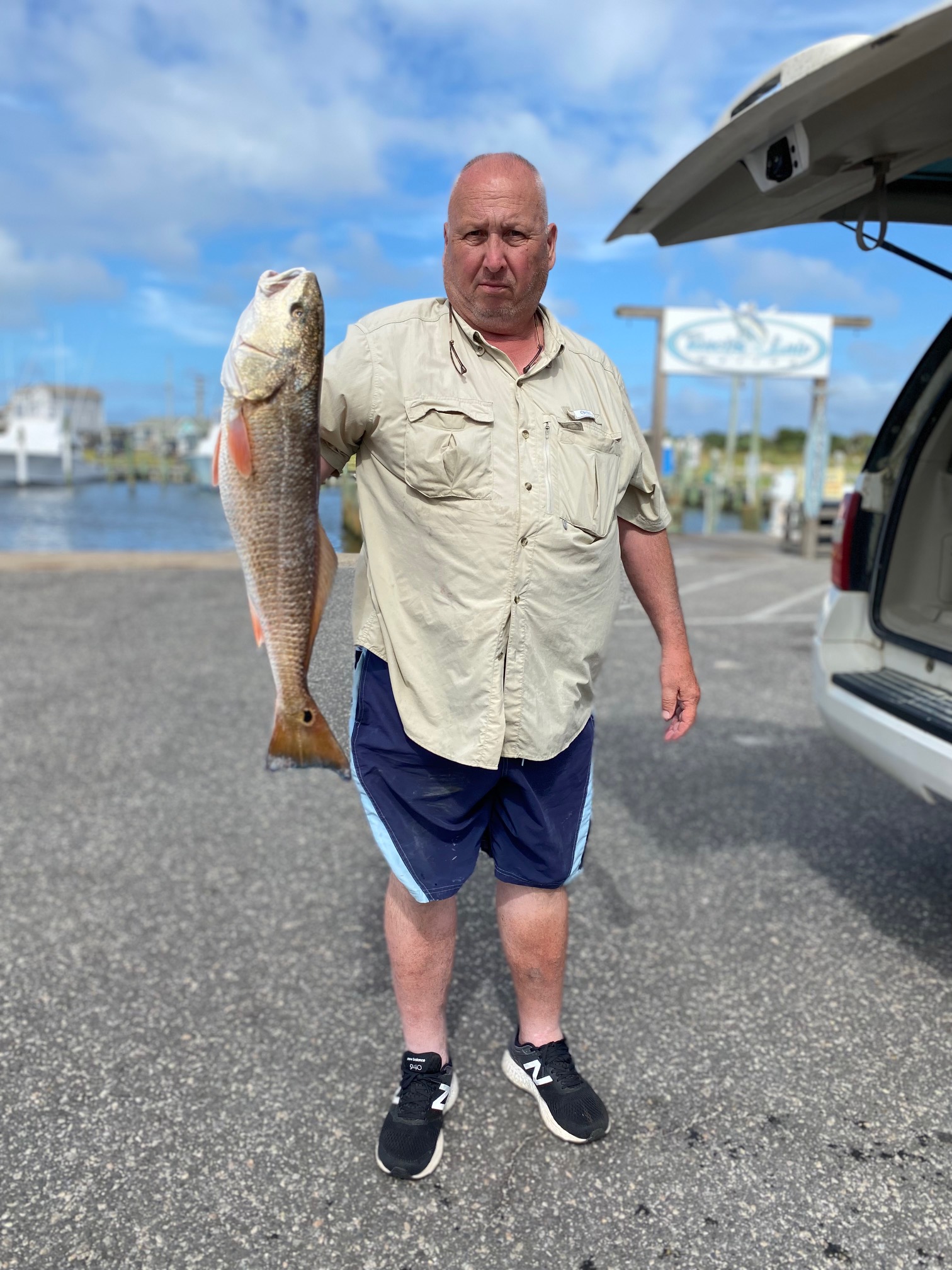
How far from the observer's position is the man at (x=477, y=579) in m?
2.07

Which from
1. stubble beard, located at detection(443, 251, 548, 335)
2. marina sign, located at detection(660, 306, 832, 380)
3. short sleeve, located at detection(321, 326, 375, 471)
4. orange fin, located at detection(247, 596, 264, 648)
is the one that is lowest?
orange fin, located at detection(247, 596, 264, 648)

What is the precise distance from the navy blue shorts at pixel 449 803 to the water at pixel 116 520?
46cm

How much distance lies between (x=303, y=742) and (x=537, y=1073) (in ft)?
3.52

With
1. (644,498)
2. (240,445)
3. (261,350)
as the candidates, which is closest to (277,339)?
(261,350)

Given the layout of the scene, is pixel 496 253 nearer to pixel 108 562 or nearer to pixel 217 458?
pixel 217 458

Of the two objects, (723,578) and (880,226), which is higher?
(880,226)

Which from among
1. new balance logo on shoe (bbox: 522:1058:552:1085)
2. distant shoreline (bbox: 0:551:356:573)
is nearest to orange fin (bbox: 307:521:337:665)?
new balance logo on shoe (bbox: 522:1058:552:1085)

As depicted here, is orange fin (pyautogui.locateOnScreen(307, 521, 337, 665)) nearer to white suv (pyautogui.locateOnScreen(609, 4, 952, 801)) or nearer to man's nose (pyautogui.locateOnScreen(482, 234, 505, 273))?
man's nose (pyautogui.locateOnScreen(482, 234, 505, 273))

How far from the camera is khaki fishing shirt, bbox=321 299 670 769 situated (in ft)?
6.79

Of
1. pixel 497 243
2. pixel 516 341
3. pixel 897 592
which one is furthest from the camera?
pixel 897 592

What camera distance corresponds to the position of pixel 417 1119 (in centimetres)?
230

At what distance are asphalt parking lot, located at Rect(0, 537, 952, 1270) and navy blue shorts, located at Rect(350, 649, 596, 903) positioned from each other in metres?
0.18

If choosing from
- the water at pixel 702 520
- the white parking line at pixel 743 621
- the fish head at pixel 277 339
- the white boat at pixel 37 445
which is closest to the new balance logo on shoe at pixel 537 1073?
the fish head at pixel 277 339

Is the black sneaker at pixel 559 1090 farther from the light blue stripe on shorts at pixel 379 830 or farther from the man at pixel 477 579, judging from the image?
the light blue stripe on shorts at pixel 379 830
